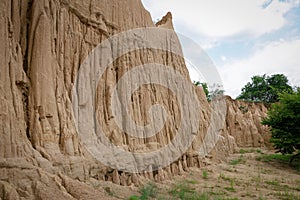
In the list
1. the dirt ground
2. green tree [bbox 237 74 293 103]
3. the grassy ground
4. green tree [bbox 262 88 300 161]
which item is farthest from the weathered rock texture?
green tree [bbox 237 74 293 103]

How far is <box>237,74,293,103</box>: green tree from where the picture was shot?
41519 mm

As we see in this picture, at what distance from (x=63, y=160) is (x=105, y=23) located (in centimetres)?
562

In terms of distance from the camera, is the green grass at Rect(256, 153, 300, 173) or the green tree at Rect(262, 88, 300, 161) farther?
the green grass at Rect(256, 153, 300, 173)

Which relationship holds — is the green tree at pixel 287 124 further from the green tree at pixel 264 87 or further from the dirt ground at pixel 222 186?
the green tree at pixel 264 87

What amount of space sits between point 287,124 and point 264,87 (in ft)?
81.2

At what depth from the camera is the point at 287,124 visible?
19547 mm

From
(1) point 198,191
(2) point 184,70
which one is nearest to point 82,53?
(1) point 198,191

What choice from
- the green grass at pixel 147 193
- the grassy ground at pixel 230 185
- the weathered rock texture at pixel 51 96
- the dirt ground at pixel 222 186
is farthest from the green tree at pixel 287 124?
the green grass at pixel 147 193

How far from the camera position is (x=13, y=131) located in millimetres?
6098

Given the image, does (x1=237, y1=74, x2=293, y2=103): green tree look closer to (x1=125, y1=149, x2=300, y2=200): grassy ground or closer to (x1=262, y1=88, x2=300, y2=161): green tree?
(x1=262, y1=88, x2=300, y2=161): green tree

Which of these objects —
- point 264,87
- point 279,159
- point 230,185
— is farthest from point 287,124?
point 264,87

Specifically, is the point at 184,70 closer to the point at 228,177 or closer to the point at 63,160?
the point at 228,177

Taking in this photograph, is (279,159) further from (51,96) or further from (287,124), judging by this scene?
(51,96)

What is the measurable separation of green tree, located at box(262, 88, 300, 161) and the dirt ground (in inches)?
76.1
